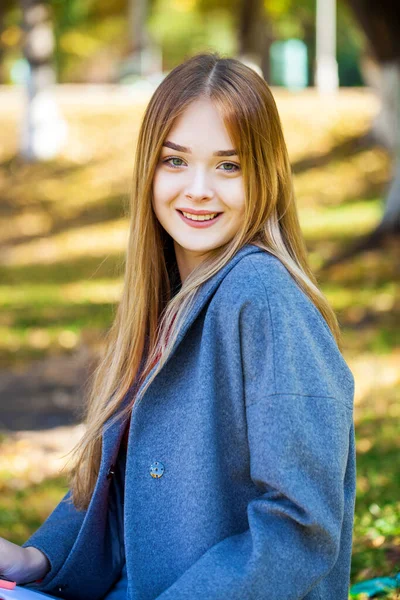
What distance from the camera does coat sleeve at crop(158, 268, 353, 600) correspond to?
1.73 metres

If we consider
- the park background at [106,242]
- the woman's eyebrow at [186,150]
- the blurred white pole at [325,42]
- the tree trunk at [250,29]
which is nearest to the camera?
the woman's eyebrow at [186,150]

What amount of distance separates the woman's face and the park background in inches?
23.7

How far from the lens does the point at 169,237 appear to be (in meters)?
2.38

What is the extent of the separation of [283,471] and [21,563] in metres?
0.83

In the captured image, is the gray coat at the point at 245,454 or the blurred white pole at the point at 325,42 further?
the blurred white pole at the point at 325,42

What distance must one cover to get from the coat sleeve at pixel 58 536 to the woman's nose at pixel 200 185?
896 millimetres

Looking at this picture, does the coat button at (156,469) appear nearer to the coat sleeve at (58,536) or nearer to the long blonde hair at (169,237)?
the long blonde hair at (169,237)

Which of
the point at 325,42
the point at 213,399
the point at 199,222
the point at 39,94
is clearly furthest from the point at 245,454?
the point at 325,42

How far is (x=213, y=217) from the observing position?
83.4 inches

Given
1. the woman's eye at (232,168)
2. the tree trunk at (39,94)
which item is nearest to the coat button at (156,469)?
the woman's eye at (232,168)

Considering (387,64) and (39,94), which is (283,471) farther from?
(39,94)

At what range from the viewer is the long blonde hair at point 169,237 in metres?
2.04

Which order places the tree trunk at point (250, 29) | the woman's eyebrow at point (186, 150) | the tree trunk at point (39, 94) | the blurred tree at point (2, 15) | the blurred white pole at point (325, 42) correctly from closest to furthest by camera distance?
the woman's eyebrow at point (186, 150) < the tree trunk at point (39, 94) < the blurred tree at point (2, 15) < the tree trunk at point (250, 29) < the blurred white pole at point (325, 42)

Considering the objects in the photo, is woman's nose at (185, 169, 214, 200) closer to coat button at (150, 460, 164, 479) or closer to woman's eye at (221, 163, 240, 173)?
woman's eye at (221, 163, 240, 173)
